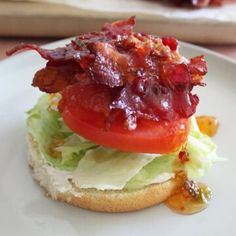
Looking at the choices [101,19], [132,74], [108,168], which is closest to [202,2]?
[101,19]

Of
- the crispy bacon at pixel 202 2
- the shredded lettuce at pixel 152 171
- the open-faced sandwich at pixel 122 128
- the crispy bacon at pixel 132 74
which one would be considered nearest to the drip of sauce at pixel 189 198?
the open-faced sandwich at pixel 122 128

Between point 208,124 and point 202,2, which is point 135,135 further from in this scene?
point 202,2

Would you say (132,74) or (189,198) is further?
(189,198)

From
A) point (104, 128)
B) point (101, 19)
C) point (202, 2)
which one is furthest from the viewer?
point (202, 2)

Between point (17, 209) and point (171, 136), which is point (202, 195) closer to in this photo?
point (171, 136)

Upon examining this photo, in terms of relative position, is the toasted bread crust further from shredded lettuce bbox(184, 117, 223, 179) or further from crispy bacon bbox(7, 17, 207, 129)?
crispy bacon bbox(7, 17, 207, 129)

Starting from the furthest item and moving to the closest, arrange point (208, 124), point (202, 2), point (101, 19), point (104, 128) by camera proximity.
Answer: point (202, 2)
point (101, 19)
point (208, 124)
point (104, 128)

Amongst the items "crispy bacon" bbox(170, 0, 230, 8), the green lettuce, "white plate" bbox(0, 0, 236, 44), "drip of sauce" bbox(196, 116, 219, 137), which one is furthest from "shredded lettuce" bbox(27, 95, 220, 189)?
"crispy bacon" bbox(170, 0, 230, 8)

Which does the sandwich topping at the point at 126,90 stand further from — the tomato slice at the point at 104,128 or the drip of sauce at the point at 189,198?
the drip of sauce at the point at 189,198
